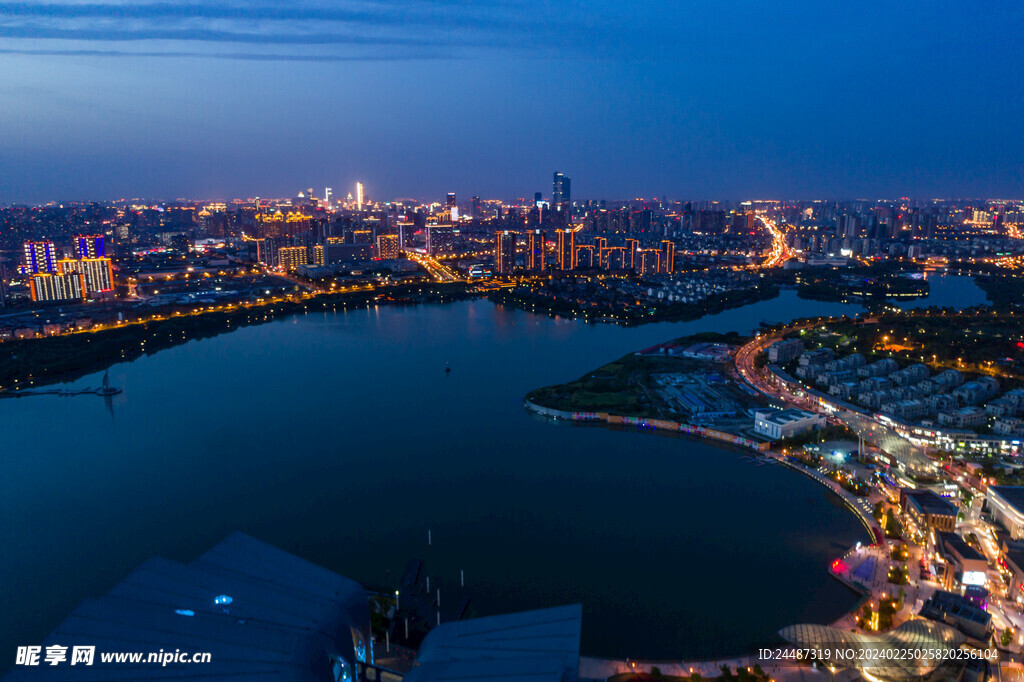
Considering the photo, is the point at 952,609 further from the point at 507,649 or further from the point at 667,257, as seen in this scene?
the point at 667,257

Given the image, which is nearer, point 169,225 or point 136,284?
point 136,284

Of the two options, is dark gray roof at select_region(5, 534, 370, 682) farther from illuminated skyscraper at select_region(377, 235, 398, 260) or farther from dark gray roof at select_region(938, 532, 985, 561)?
illuminated skyscraper at select_region(377, 235, 398, 260)

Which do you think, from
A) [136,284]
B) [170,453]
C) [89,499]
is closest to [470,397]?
[170,453]

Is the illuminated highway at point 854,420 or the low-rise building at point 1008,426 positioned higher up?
the low-rise building at point 1008,426

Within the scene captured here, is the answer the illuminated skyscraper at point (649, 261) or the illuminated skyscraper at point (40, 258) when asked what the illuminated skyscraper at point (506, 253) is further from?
the illuminated skyscraper at point (40, 258)

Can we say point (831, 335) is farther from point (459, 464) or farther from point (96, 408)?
point (96, 408)

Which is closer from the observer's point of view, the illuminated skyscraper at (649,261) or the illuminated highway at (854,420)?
the illuminated highway at (854,420)

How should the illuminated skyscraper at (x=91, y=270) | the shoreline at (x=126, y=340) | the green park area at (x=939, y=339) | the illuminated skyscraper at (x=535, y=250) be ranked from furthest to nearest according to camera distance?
the illuminated skyscraper at (x=535, y=250) < the illuminated skyscraper at (x=91, y=270) < the shoreline at (x=126, y=340) < the green park area at (x=939, y=339)

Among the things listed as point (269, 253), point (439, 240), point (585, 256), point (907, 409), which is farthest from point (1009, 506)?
point (439, 240)

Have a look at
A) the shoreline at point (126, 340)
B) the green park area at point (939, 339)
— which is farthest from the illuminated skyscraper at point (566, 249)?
the green park area at point (939, 339)
